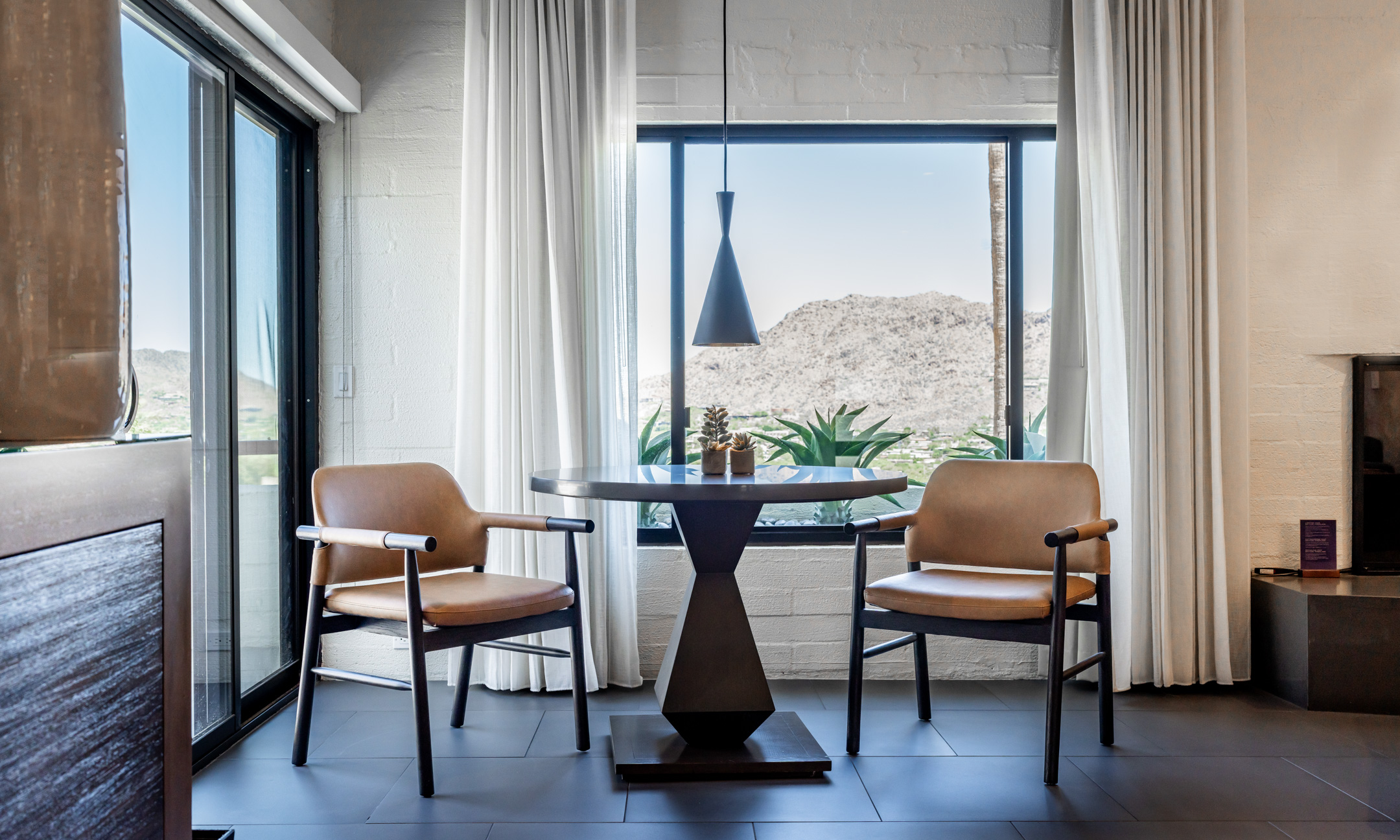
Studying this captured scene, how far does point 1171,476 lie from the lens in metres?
3.18

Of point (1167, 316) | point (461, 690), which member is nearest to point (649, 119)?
point (1167, 316)

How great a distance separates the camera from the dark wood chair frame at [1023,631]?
7.67ft

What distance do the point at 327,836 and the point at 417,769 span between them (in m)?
0.39

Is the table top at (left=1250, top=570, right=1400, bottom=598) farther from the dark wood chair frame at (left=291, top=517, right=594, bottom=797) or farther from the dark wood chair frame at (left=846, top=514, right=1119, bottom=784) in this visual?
the dark wood chair frame at (left=291, top=517, right=594, bottom=797)

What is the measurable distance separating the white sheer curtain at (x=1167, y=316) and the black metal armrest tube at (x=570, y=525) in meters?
1.82

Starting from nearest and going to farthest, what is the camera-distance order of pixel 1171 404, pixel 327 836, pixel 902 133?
pixel 327 836, pixel 1171 404, pixel 902 133

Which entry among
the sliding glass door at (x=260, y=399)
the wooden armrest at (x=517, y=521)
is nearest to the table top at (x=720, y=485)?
the wooden armrest at (x=517, y=521)

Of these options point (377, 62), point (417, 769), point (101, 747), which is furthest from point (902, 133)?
point (101, 747)

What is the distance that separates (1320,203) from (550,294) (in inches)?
112

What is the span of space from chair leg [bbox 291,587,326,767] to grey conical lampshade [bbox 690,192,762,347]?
1258 millimetres

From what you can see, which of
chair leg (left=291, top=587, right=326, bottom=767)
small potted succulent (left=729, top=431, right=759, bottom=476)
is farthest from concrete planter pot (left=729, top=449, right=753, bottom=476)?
chair leg (left=291, top=587, right=326, bottom=767)

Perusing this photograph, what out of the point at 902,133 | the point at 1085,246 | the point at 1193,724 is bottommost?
the point at 1193,724

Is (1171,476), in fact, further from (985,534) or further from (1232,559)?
(985,534)

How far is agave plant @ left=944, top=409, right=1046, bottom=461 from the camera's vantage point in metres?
3.46
